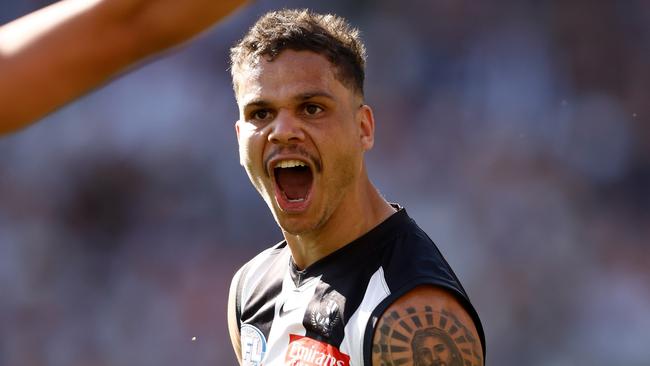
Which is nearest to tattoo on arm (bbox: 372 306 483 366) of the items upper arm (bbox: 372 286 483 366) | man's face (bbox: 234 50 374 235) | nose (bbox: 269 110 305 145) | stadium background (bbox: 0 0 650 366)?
upper arm (bbox: 372 286 483 366)

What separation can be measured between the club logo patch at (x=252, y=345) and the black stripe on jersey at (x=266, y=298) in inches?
0.9

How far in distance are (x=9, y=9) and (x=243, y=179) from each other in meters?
2.54

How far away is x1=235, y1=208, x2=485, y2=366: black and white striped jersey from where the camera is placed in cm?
315

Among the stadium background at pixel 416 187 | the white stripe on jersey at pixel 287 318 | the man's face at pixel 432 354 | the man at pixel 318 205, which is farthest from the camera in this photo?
the stadium background at pixel 416 187

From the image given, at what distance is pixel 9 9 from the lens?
7.93m

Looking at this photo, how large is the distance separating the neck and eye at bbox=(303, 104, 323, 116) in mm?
377

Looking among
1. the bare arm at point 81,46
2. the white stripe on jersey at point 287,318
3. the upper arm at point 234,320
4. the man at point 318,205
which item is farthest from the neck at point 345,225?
the bare arm at point 81,46

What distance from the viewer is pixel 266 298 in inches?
149

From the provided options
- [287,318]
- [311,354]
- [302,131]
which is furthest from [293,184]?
[311,354]

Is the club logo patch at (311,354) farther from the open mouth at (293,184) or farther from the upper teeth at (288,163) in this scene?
the upper teeth at (288,163)

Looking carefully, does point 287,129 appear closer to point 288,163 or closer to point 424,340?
point 288,163

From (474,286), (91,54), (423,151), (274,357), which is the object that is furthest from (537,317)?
(91,54)

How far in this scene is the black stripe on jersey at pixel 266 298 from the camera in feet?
12.1

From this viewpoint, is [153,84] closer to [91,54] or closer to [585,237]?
[585,237]
